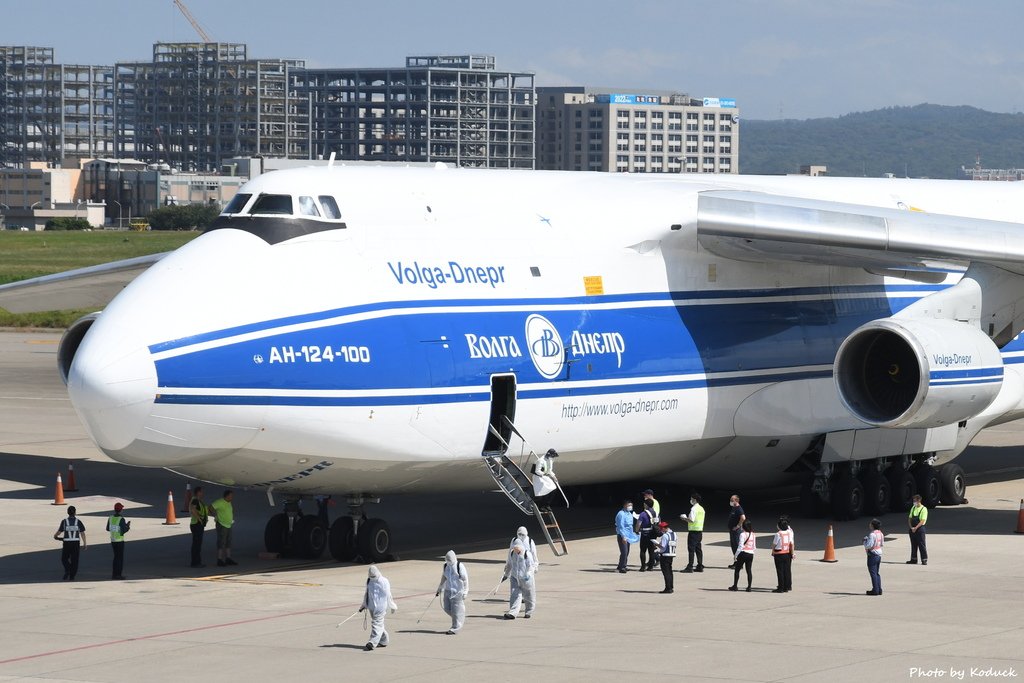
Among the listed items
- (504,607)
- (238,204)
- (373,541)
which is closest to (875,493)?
(373,541)

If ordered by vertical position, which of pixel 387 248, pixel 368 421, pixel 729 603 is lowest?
pixel 729 603

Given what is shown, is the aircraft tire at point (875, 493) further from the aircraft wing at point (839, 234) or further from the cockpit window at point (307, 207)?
the cockpit window at point (307, 207)

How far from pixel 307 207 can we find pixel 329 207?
1.04ft

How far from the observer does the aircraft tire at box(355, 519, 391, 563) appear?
21.8 meters

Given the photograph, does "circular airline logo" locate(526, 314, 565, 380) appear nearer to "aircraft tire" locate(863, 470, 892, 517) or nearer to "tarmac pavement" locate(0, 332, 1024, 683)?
"tarmac pavement" locate(0, 332, 1024, 683)

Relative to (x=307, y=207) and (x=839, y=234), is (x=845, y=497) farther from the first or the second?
(x=307, y=207)

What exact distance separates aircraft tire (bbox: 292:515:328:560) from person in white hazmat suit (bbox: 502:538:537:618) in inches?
172

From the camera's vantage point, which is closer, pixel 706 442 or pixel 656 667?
pixel 656 667

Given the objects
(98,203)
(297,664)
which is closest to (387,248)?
(297,664)

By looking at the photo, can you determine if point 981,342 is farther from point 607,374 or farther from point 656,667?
point 656,667

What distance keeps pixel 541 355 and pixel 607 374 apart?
1.20m

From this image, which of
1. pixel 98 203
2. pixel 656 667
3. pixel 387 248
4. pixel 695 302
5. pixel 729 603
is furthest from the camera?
pixel 98 203

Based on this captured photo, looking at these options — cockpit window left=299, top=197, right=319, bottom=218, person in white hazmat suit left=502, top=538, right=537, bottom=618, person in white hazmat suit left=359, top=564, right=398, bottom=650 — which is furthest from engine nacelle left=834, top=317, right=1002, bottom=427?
person in white hazmat suit left=359, top=564, right=398, bottom=650

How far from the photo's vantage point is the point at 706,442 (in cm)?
2481
